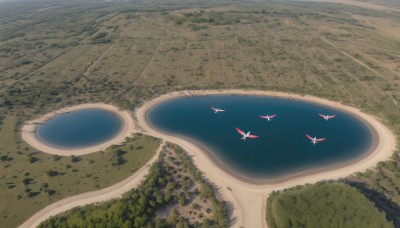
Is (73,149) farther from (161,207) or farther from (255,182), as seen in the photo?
(255,182)

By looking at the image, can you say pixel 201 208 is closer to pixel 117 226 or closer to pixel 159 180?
pixel 159 180

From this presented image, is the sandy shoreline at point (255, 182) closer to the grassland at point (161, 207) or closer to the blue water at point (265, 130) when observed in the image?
the blue water at point (265, 130)

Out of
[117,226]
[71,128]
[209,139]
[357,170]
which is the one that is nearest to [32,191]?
[117,226]

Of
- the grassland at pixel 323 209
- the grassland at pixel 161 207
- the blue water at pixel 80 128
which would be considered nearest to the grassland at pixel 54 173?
the grassland at pixel 161 207

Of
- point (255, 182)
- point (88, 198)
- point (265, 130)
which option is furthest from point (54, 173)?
point (265, 130)

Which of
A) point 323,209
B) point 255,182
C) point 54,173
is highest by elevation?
point 323,209

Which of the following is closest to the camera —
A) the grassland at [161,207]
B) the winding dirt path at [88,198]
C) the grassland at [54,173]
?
the grassland at [161,207]
